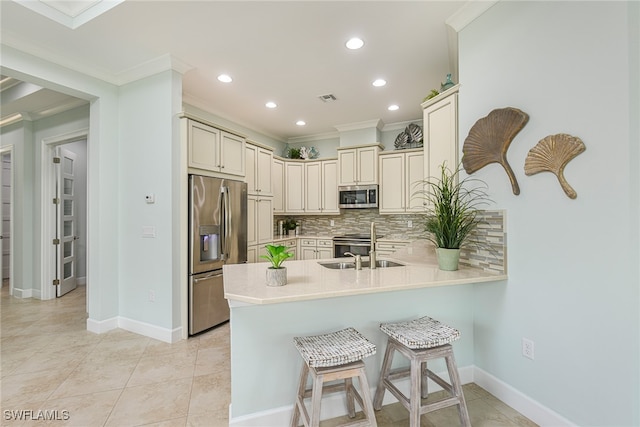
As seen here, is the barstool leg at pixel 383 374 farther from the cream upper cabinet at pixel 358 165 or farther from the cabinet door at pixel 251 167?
the cream upper cabinet at pixel 358 165

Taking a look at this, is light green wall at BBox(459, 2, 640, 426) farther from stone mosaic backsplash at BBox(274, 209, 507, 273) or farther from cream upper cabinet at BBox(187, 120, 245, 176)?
cream upper cabinet at BBox(187, 120, 245, 176)

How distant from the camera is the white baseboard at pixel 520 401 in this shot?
5.50 ft

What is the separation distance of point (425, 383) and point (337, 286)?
1.04m

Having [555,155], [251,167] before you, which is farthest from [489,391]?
[251,167]

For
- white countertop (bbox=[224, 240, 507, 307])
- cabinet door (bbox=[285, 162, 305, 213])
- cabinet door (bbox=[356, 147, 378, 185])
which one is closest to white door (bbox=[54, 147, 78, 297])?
cabinet door (bbox=[285, 162, 305, 213])

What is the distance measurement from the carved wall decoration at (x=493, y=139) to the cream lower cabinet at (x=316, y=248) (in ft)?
10.2

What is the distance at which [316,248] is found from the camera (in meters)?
5.18

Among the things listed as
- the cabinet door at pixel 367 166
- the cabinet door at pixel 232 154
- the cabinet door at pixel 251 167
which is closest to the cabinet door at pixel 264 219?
the cabinet door at pixel 251 167

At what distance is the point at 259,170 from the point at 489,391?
3.65 meters

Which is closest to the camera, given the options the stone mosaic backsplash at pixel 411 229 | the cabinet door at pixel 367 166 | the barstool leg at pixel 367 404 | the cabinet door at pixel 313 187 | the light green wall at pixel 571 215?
the light green wall at pixel 571 215

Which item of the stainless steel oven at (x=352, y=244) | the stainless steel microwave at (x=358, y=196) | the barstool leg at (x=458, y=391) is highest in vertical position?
the stainless steel microwave at (x=358, y=196)

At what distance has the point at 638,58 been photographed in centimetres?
131

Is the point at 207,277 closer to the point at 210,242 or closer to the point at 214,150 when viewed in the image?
the point at 210,242

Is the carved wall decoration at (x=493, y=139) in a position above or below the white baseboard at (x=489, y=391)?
above
